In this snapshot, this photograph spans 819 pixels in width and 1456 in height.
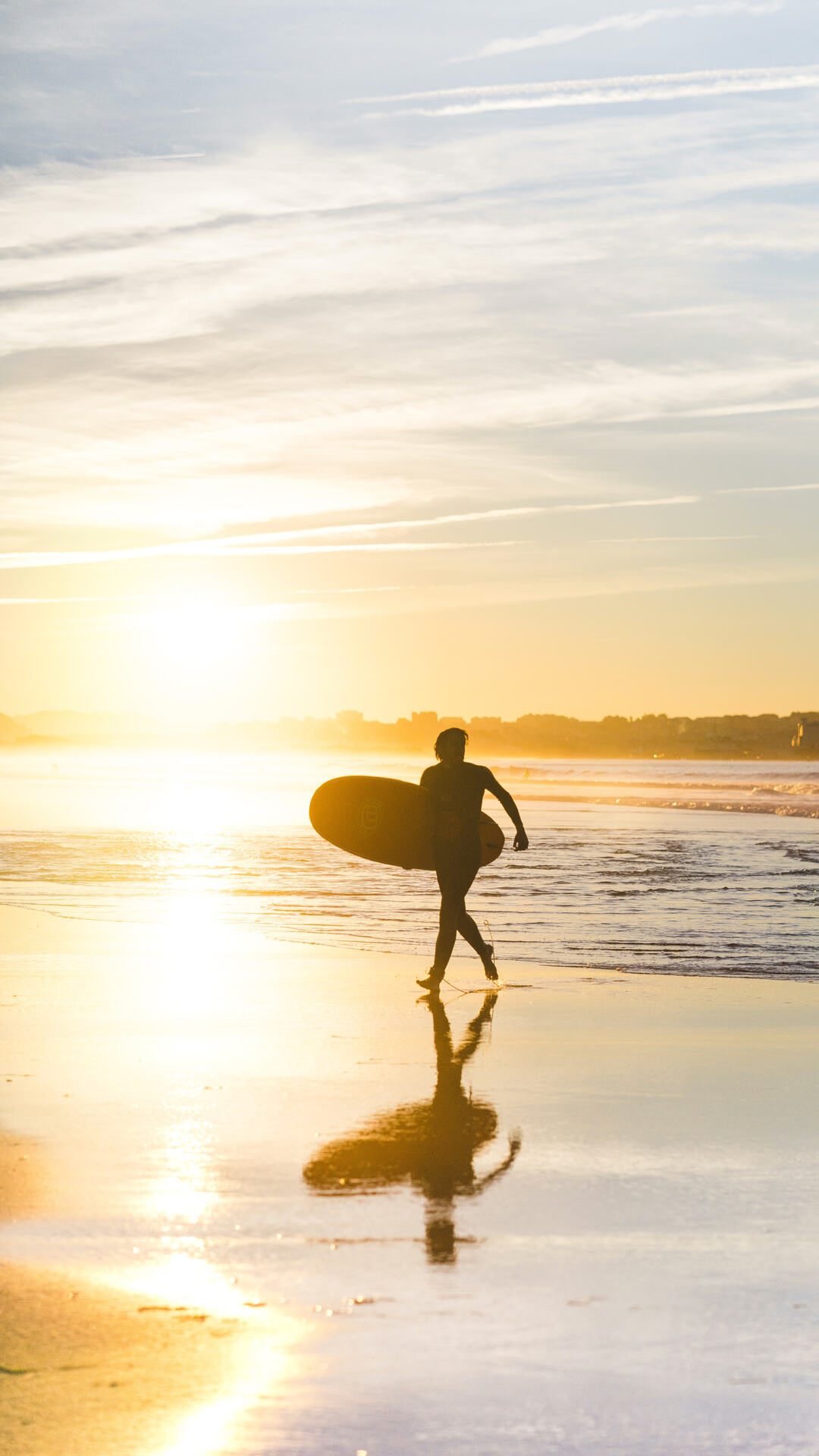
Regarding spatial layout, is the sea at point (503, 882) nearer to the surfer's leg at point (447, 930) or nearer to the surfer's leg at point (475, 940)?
the surfer's leg at point (475, 940)

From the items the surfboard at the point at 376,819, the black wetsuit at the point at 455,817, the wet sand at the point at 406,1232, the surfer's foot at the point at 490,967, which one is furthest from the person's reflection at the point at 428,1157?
the surfboard at the point at 376,819

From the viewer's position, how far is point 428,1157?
5.35m

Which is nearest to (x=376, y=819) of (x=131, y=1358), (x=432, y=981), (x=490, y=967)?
(x=490, y=967)

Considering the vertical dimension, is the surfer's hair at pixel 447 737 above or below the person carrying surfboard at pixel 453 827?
above

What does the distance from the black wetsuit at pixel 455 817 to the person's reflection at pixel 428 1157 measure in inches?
112

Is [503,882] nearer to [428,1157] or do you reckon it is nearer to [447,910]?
[447,910]

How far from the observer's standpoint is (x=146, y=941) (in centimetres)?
1145

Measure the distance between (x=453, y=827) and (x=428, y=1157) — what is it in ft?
13.7

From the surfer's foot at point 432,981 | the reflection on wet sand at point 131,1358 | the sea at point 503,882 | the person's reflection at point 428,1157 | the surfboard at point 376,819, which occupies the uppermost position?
the surfboard at point 376,819

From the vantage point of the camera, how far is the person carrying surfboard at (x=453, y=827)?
370 inches

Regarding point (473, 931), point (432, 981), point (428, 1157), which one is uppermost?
point (473, 931)

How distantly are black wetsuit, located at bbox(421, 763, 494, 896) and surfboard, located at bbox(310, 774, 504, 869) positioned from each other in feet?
4.47

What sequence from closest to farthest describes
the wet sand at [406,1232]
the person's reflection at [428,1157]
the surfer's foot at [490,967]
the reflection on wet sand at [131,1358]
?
the reflection on wet sand at [131,1358]
the wet sand at [406,1232]
the person's reflection at [428,1157]
the surfer's foot at [490,967]

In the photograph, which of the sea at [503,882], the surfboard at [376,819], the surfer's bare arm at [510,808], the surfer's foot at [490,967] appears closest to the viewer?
the surfer's bare arm at [510,808]
